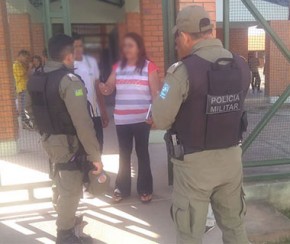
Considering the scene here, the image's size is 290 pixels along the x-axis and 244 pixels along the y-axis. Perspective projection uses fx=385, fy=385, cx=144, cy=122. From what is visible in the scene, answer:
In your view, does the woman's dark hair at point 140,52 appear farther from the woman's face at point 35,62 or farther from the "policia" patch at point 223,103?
the "policia" patch at point 223,103

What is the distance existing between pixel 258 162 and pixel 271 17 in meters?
1.47

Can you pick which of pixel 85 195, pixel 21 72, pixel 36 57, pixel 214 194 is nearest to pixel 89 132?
pixel 214 194

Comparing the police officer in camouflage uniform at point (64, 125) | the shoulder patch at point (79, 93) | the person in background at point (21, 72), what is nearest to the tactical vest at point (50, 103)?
the police officer in camouflage uniform at point (64, 125)

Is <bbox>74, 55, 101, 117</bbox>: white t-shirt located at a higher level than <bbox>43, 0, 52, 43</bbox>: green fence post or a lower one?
lower

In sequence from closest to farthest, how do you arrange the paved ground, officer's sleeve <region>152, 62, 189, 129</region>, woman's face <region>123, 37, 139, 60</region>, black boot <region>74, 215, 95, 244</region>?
officer's sleeve <region>152, 62, 189, 129</region>, black boot <region>74, 215, 95, 244</region>, the paved ground, woman's face <region>123, 37, 139, 60</region>

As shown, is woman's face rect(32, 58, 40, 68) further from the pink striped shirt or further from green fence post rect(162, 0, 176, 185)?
green fence post rect(162, 0, 176, 185)

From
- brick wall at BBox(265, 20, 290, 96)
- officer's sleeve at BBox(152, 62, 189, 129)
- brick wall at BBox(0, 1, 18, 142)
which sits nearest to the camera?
officer's sleeve at BBox(152, 62, 189, 129)

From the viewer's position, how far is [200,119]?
2209 mm

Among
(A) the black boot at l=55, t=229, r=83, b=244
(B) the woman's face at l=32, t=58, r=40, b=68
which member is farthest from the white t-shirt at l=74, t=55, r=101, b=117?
(A) the black boot at l=55, t=229, r=83, b=244

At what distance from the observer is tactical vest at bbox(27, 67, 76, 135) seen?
2.63m

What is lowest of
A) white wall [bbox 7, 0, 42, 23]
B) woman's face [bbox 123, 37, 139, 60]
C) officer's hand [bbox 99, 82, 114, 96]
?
officer's hand [bbox 99, 82, 114, 96]

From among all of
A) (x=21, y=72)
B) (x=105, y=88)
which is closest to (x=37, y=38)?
(x=21, y=72)

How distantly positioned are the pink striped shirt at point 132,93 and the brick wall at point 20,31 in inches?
65.6

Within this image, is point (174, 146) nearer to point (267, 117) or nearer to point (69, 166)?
point (69, 166)
